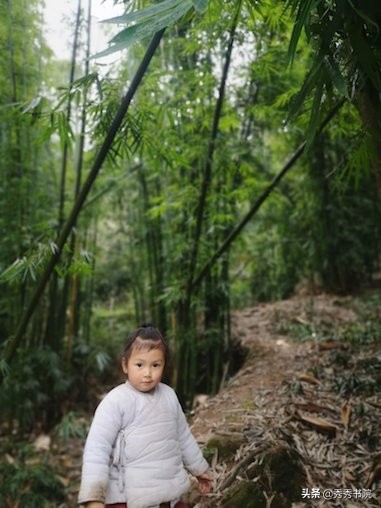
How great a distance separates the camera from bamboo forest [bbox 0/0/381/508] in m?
1.70

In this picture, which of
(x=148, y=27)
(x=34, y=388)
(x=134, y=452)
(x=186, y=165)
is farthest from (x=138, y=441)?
(x=34, y=388)

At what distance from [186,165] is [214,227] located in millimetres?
807

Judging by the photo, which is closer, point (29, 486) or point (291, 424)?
point (291, 424)

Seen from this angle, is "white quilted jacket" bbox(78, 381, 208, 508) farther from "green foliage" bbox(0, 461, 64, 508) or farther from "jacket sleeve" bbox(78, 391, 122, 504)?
"green foliage" bbox(0, 461, 64, 508)

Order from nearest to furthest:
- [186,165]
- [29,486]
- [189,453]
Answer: [189,453], [186,165], [29,486]

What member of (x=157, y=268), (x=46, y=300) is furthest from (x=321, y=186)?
(x=46, y=300)

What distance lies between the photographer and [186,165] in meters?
2.42

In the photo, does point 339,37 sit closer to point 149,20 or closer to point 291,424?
point 149,20

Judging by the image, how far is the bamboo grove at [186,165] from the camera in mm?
1526

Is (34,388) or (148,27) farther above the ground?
(148,27)

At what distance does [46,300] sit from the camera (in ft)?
16.2

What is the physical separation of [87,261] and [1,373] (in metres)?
0.80

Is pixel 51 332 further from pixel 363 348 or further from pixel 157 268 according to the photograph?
pixel 363 348

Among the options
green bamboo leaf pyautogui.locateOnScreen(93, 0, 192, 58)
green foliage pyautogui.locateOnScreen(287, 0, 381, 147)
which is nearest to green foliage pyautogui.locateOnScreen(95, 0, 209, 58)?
green bamboo leaf pyautogui.locateOnScreen(93, 0, 192, 58)
